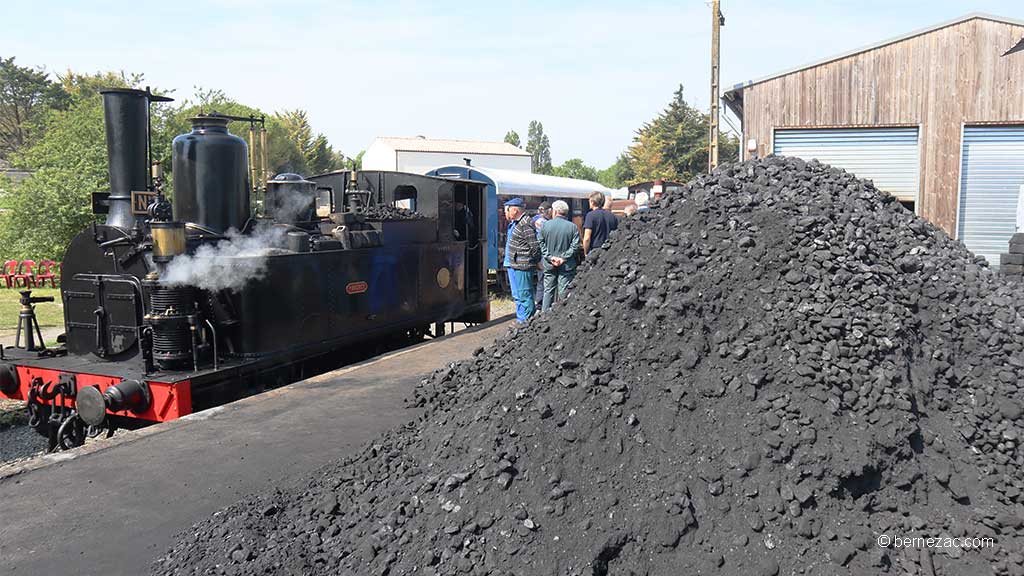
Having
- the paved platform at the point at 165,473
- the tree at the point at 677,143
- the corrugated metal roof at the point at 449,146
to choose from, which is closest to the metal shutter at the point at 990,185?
the paved platform at the point at 165,473

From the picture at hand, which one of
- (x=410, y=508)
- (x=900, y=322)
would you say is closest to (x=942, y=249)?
(x=900, y=322)

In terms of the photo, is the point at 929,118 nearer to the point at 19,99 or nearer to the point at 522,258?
the point at 522,258

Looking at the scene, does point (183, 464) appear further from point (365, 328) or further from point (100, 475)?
point (365, 328)

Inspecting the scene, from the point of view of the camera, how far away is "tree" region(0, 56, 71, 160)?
3928 centimetres

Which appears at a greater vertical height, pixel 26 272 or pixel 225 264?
pixel 225 264

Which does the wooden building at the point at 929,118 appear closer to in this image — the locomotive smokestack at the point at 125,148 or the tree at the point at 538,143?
the locomotive smokestack at the point at 125,148

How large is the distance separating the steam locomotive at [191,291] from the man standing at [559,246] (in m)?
1.79

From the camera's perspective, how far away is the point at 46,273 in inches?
749

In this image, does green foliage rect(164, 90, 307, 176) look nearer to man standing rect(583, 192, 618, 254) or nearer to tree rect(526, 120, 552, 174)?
man standing rect(583, 192, 618, 254)

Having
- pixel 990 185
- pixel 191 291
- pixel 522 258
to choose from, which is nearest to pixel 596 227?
pixel 522 258

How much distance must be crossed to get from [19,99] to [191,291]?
1746 inches

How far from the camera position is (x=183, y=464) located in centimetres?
434

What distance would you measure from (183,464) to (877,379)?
3913mm

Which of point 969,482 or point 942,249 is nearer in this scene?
point 969,482
